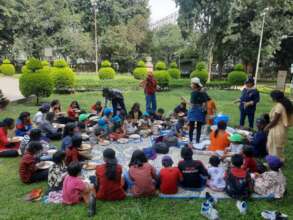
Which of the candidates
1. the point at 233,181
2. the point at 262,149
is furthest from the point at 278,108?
the point at 233,181

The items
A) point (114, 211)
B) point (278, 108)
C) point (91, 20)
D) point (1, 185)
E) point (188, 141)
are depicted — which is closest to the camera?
point (114, 211)

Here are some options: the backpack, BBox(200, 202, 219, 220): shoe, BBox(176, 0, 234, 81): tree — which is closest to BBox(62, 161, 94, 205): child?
BBox(200, 202, 219, 220): shoe

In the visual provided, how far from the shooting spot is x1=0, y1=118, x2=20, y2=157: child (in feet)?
18.9

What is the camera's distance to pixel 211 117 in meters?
7.96

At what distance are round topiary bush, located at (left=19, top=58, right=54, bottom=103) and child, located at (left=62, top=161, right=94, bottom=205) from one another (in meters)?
8.36

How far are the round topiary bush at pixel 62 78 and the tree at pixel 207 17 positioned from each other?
41.5 feet

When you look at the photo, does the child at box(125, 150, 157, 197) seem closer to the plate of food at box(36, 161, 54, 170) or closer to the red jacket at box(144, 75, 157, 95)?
the plate of food at box(36, 161, 54, 170)

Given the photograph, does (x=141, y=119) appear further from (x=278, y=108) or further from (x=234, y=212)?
(x=234, y=212)

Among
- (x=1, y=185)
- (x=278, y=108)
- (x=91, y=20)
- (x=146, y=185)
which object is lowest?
(x=1, y=185)

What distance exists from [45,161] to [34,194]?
0.95 meters

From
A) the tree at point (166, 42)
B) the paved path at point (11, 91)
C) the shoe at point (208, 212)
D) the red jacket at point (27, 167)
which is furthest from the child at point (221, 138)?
the tree at point (166, 42)

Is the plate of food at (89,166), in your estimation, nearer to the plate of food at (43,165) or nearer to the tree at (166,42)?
the plate of food at (43,165)

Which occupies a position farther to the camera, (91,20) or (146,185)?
(91,20)

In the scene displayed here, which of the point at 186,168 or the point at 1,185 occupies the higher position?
the point at 186,168
